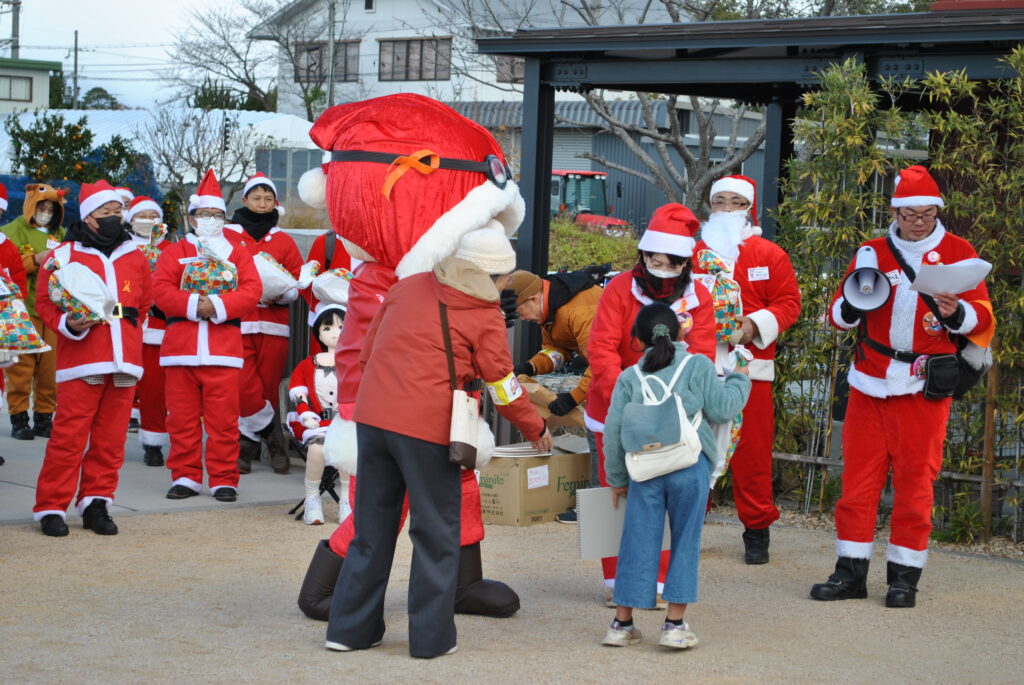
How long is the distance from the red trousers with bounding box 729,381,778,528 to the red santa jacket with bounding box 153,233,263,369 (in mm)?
3362

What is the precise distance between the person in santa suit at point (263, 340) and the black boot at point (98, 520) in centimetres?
234

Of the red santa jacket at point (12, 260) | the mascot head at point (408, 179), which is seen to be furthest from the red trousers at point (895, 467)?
the red santa jacket at point (12, 260)

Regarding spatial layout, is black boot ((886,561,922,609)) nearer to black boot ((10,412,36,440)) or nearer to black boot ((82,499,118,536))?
black boot ((82,499,118,536))

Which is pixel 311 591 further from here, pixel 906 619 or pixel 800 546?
pixel 800 546

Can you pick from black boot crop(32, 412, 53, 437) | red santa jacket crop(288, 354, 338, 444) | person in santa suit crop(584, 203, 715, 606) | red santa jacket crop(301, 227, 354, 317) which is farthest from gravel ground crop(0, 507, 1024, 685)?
black boot crop(32, 412, 53, 437)

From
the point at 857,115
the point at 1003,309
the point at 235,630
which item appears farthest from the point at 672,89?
the point at 235,630

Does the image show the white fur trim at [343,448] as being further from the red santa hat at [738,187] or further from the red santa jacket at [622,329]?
the red santa hat at [738,187]

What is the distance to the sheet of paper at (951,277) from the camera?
6090mm

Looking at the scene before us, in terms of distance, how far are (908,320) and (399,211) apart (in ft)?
8.06

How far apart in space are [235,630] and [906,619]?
9.97 ft

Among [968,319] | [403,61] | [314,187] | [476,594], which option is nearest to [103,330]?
[314,187]

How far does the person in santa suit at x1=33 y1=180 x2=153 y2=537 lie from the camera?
7.52m

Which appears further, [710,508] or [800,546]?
[710,508]

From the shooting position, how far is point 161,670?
16.9 feet
